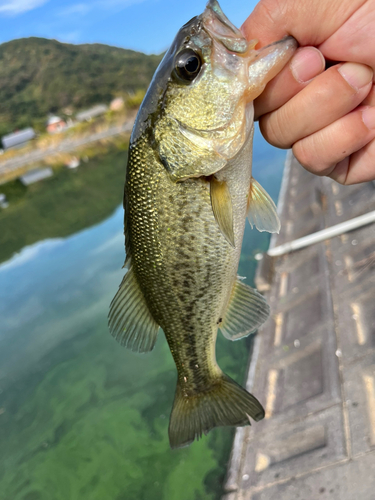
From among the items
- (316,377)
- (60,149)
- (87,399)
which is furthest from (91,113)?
(316,377)

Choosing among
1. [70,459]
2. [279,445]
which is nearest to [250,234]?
[279,445]

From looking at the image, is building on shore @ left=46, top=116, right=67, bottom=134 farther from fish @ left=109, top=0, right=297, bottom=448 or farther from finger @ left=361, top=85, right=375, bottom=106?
finger @ left=361, top=85, right=375, bottom=106

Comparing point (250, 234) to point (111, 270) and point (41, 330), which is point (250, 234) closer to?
point (111, 270)

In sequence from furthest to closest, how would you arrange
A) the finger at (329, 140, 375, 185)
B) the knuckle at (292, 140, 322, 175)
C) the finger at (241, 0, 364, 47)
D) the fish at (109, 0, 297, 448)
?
1. the finger at (329, 140, 375, 185)
2. the knuckle at (292, 140, 322, 175)
3. the fish at (109, 0, 297, 448)
4. the finger at (241, 0, 364, 47)

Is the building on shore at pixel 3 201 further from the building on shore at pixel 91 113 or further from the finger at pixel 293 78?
the building on shore at pixel 91 113

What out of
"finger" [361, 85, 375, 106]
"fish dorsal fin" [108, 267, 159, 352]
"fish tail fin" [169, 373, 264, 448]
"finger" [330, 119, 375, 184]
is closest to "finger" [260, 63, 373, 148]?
"finger" [361, 85, 375, 106]

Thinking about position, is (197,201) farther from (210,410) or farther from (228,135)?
(210,410)
